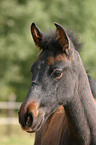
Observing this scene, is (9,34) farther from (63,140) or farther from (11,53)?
(63,140)

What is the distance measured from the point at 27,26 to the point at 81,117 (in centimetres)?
1140

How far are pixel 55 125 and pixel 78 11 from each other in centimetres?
1263

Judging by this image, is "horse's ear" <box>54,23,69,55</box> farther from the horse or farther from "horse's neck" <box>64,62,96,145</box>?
"horse's neck" <box>64,62,96,145</box>

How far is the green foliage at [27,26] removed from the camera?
46.1 ft

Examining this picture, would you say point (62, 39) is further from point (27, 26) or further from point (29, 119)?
point (27, 26)

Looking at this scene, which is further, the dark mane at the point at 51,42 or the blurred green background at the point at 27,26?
the blurred green background at the point at 27,26

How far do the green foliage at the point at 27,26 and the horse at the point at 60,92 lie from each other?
10.0 meters

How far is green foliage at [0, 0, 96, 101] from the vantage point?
14.1 metres

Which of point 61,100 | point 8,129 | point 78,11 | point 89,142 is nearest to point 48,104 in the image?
point 61,100

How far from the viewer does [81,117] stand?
3.24 metres

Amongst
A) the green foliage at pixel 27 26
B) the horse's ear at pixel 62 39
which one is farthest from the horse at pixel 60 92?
the green foliage at pixel 27 26

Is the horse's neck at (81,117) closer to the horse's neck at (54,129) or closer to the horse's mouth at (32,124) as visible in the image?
the horse's neck at (54,129)

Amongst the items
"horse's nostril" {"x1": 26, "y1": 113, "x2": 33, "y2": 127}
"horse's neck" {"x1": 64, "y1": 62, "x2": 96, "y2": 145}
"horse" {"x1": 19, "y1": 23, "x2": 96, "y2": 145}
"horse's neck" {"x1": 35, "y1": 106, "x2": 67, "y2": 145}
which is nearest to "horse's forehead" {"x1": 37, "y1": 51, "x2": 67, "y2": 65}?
"horse" {"x1": 19, "y1": 23, "x2": 96, "y2": 145}

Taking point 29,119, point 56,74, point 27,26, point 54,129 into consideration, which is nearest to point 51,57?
point 56,74
